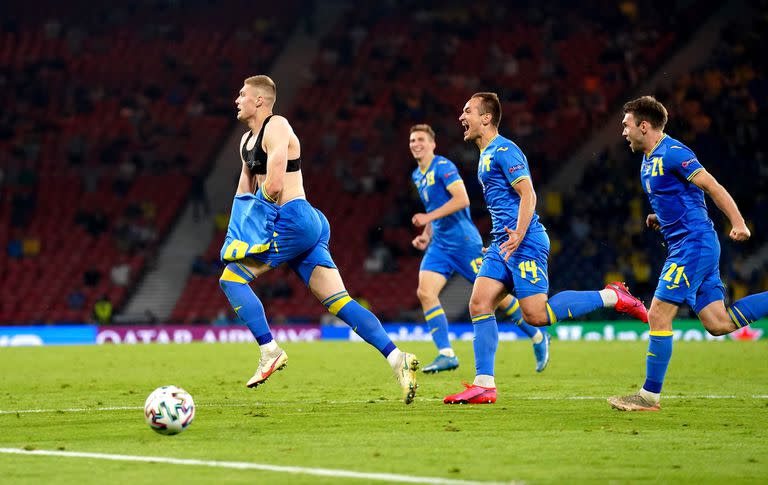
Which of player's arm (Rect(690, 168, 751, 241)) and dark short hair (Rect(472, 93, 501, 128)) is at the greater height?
dark short hair (Rect(472, 93, 501, 128))

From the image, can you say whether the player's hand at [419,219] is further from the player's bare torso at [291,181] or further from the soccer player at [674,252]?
the soccer player at [674,252]

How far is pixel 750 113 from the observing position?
30266mm

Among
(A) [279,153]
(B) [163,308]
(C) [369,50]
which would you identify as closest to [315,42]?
(C) [369,50]

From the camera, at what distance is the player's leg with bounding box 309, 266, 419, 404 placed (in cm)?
944

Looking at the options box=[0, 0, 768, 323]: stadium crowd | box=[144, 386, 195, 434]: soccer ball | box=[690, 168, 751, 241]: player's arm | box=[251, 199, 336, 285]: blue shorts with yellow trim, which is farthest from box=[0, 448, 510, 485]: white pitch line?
box=[0, 0, 768, 323]: stadium crowd

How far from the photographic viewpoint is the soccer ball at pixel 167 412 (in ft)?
25.4

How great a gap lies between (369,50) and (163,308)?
12.5 metres

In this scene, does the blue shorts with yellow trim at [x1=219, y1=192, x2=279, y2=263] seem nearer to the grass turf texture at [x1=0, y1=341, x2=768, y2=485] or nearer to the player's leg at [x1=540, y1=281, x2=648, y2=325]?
the grass turf texture at [x1=0, y1=341, x2=768, y2=485]

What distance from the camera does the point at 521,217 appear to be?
9.83m

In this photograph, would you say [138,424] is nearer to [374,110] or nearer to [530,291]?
[530,291]

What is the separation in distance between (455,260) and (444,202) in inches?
29.7

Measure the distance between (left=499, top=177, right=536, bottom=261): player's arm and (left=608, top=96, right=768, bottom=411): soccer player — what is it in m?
0.99

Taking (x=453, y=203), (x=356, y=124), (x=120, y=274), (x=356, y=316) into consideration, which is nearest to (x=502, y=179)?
(x=356, y=316)

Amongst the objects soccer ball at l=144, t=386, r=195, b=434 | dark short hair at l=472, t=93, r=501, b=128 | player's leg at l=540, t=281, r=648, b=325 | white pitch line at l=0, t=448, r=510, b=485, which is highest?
dark short hair at l=472, t=93, r=501, b=128
